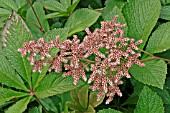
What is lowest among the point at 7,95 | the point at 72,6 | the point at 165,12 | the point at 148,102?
the point at 148,102

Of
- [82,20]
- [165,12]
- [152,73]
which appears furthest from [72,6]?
[152,73]

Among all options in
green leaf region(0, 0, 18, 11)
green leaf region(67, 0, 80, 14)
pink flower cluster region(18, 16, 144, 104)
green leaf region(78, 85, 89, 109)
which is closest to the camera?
pink flower cluster region(18, 16, 144, 104)

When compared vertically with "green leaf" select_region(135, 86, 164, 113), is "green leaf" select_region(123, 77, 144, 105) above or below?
below

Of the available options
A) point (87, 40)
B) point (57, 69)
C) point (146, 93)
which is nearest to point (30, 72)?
point (57, 69)

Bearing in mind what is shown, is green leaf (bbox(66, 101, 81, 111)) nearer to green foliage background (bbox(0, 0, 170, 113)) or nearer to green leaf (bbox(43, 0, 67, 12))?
green foliage background (bbox(0, 0, 170, 113))

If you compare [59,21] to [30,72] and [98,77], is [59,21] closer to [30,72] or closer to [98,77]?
[30,72]

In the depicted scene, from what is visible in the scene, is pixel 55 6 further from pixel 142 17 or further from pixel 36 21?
pixel 142 17

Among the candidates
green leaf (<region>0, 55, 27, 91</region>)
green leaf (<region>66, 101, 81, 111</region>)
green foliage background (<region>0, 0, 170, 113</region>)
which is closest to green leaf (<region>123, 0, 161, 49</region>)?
green foliage background (<region>0, 0, 170, 113</region>)
